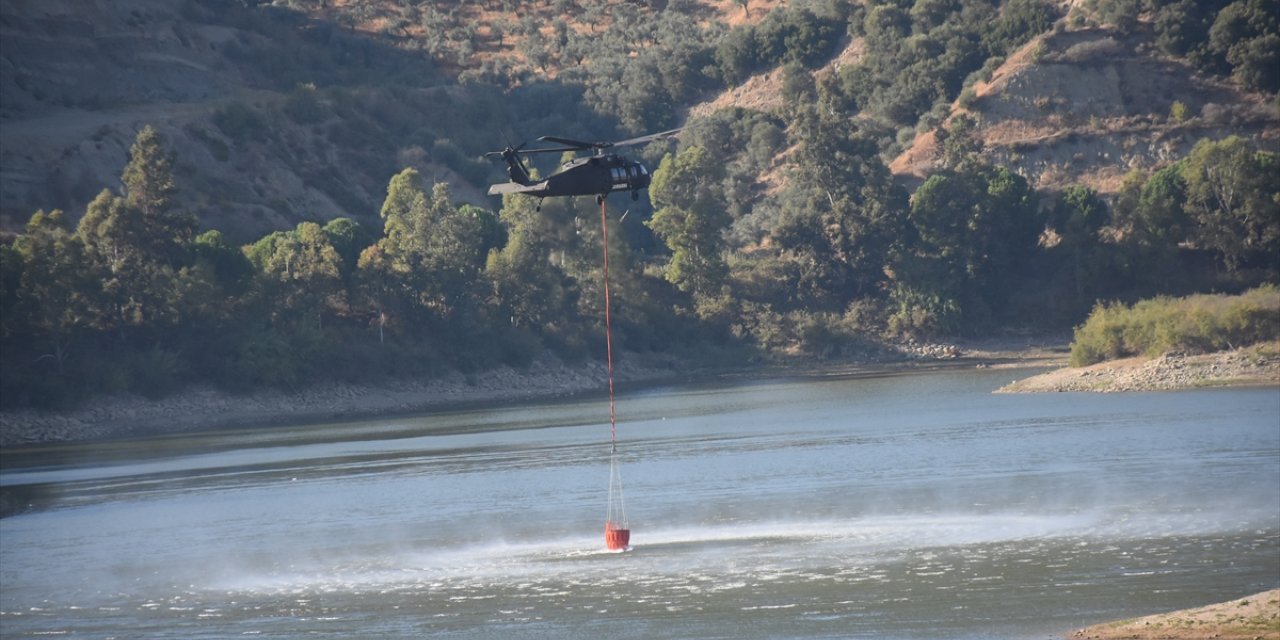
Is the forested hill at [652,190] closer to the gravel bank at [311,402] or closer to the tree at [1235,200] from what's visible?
the tree at [1235,200]

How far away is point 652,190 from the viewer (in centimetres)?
13025

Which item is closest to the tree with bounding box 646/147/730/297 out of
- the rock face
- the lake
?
the rock face

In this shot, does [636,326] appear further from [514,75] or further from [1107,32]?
[514,75]

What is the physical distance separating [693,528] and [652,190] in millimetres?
83775

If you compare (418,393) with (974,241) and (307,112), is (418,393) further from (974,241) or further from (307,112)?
(307,112)

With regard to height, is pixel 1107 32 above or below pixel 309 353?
above

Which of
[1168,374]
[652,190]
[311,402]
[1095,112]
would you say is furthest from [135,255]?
[1095,112]

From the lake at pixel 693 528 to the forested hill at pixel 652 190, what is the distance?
2611cm

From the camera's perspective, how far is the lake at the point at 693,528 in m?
35.7

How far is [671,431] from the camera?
79.4 metres

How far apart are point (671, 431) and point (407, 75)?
365 ft

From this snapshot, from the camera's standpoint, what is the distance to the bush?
82688 mm

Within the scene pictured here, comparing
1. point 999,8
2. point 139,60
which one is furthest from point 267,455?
point 999,8

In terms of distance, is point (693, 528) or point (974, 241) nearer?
point (693, 528)
